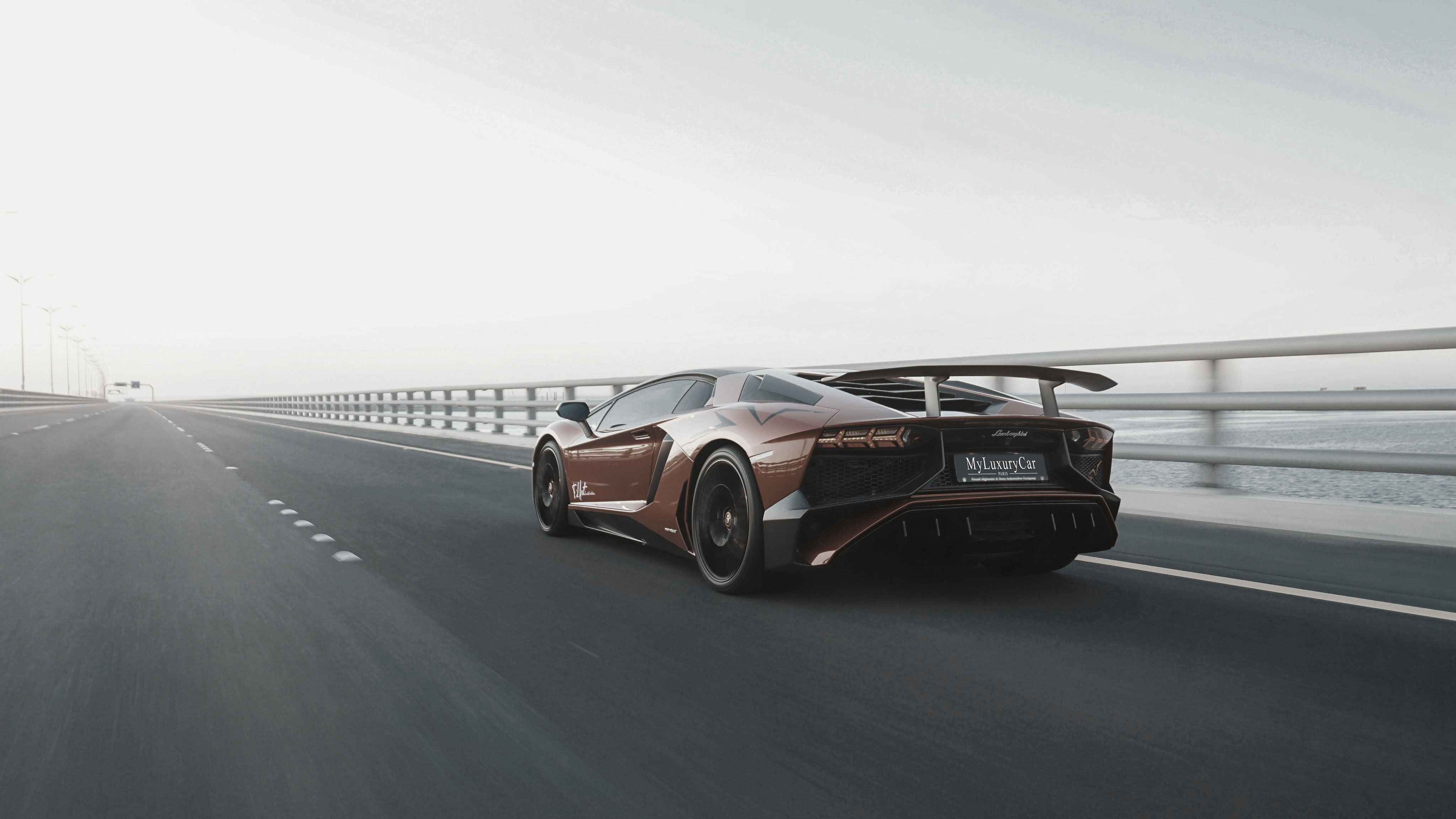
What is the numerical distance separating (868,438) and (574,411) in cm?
308

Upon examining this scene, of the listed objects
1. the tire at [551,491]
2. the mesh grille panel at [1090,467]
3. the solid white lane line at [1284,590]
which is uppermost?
the mesh grille panel at [1090,467]

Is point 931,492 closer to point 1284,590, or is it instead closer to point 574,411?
point 1284,590

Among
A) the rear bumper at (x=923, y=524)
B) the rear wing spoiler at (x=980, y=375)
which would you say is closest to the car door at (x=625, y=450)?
the rear wing spoiler at (x=980, y=375)

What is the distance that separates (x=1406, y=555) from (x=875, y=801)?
4.73 m

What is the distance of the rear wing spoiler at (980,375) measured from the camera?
187 inches

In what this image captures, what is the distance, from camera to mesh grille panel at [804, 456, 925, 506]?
15.2ft

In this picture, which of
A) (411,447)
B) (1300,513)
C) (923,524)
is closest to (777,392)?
(923,524)

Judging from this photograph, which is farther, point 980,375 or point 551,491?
point 551,491

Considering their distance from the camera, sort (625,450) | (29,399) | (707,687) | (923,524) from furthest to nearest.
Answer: (29,399) → (625,450) → (923,524) → (707,687)

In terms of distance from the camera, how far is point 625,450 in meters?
6.37

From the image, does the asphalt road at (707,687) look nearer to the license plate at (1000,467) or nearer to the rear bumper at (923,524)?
the rear bumper at (923,524)

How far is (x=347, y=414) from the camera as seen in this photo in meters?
36.2

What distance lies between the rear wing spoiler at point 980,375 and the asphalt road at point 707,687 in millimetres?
948

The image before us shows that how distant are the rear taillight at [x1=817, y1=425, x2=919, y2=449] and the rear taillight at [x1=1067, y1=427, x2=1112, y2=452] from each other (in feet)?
2.90
